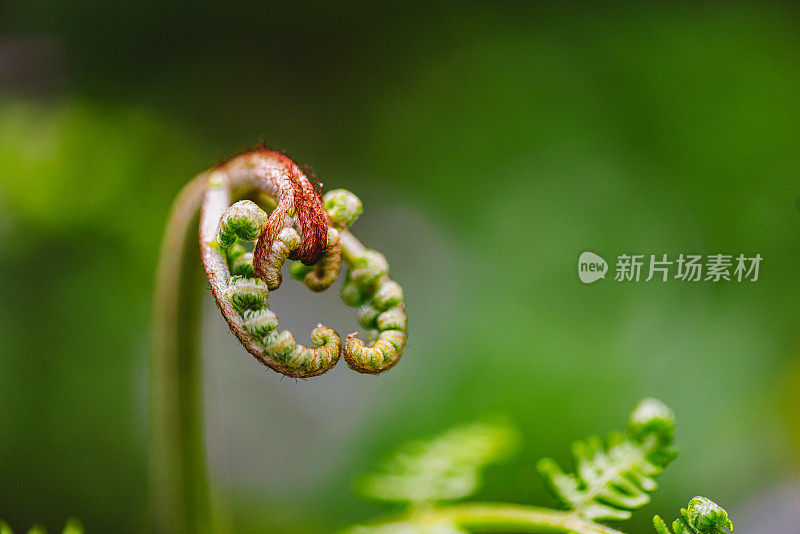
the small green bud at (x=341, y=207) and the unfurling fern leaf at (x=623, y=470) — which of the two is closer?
the small green bud at (x=341, y=207)

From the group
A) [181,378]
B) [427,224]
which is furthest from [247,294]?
Result: [427,224]

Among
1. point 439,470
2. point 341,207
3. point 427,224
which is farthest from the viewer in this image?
point 427,224

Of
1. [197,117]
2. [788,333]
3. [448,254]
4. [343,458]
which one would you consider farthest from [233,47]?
[788,333]

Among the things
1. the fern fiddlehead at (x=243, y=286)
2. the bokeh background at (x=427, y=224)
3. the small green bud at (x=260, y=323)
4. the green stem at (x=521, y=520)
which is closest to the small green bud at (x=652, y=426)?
the green stem at (x=521, y=520)

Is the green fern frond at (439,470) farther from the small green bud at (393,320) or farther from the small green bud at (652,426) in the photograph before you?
the small green bud at (393,320)

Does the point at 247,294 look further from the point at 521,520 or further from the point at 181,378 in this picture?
the point at 521,520

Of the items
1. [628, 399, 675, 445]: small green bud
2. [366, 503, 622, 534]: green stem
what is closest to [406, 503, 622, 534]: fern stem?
[366, 503, 622, 534]: green stem
